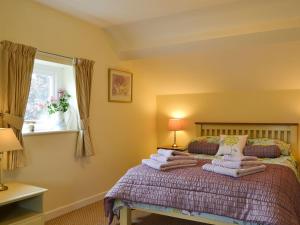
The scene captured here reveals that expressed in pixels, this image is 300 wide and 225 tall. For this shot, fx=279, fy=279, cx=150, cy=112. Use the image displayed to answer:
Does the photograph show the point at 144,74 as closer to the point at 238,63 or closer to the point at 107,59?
the point at 107,59

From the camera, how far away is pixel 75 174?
3424 mm

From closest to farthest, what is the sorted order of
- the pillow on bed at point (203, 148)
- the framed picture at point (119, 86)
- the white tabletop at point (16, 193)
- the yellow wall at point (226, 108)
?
the white tabletop at point (16, 193), the pillow on bed at point (203, 148), the framed picture at point (119, 86), the yellow wall at point (226, 108)

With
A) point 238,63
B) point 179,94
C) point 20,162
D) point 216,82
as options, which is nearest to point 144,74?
point 179,94

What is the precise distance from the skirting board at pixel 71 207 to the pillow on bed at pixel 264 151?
2056mm

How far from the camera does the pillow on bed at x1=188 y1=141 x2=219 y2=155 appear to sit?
3828 millimetres

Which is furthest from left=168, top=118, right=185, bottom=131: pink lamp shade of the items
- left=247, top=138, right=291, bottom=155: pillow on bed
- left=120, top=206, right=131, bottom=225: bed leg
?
left=120, top=206, right=131, bottom=225: bed leg

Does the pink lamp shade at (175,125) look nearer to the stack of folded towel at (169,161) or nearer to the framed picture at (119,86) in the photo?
the framed picture at (119,86)

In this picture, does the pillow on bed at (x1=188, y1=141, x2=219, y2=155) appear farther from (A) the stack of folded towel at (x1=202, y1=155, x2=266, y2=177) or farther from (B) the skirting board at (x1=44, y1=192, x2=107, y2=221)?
(B) the skirting board at (x1=44, y1=192, x2=107, y2=221)

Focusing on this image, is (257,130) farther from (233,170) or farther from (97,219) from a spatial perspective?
(97,219)

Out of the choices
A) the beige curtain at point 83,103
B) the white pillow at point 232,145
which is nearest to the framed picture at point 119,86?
the beige curtain at point 83,103

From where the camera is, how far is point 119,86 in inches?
162

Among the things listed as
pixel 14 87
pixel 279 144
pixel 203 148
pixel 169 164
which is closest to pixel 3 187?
pixel 14 87

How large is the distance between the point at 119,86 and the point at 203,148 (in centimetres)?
151

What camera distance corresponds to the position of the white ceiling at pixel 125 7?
A: 2863mm
